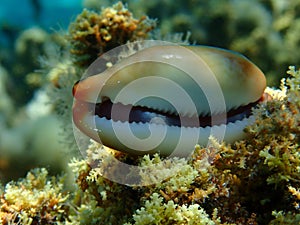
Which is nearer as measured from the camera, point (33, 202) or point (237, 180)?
point (237, 180)

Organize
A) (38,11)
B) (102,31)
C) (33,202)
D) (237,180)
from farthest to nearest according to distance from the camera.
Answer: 1. (38,11)
2. (102,31)
3. (33,202)
4. (237,180)

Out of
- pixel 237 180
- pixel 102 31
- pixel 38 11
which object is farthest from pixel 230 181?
pixel 38 11

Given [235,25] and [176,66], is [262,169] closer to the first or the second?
[176,66]

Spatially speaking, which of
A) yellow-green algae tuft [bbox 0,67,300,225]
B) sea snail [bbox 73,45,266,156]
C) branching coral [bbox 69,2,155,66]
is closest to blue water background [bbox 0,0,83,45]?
branching coral [bbox 69,2,155,66]

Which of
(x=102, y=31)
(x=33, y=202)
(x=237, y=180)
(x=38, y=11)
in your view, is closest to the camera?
(x=237, y=180)

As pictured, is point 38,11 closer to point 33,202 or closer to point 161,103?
point 33,202

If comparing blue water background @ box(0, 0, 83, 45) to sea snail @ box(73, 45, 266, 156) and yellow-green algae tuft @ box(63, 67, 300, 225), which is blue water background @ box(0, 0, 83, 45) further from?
yellow-green algae tuft @ box(63, 67, 300, 225)
